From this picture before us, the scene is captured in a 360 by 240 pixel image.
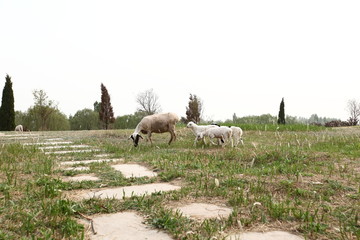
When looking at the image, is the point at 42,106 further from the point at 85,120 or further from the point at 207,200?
the point at 207,200

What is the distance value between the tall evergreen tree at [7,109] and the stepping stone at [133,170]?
101ft

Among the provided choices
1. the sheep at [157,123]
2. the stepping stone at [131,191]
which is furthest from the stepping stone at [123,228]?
the sheep at [157,123]

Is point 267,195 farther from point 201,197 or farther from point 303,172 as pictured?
point 303,172

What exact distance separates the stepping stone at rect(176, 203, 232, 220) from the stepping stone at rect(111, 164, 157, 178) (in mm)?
1866

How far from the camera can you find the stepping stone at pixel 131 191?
376 centimetres

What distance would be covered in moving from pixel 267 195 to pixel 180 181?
61.2 inches

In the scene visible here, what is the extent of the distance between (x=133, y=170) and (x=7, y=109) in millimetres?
32144

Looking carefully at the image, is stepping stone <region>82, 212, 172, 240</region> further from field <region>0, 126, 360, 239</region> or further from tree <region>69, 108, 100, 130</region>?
tree <region>69, 108, 100, 130</region>

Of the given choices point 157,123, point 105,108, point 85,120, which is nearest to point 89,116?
point 85,120

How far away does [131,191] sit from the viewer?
4.06 meters

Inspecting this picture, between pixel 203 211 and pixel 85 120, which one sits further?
pixel 85 120

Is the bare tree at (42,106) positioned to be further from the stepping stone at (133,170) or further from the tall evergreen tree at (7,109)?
the stepping stone at (133,170)

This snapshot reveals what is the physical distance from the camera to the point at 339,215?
308 cm

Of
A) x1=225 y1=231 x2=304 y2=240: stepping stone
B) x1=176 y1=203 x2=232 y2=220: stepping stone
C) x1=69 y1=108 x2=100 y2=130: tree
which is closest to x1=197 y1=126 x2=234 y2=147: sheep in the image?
x1=176 y1=203 x2=232 y2=220: stepping stone
